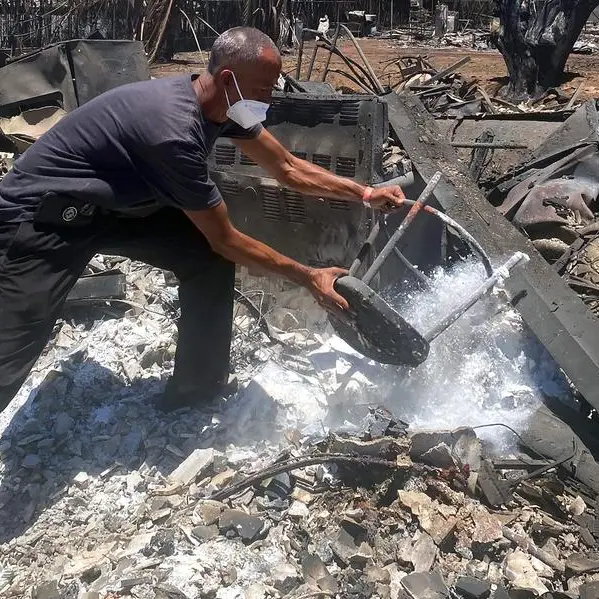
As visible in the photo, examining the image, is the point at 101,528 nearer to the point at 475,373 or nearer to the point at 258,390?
the point at 258,390

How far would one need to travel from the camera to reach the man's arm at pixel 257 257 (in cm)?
271

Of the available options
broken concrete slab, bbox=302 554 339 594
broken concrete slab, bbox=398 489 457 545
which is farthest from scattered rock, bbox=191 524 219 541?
broken concrete slab, bbox=398 489 457 545

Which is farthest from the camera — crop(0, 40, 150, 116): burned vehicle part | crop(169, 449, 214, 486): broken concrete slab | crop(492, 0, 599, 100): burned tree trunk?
crop(492, 0, 599, 100): burned tree trunk

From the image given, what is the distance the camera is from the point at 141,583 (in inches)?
102

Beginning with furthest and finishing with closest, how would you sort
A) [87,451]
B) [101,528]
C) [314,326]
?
1. [314,326]
2. [87,451]
3. [101,528]

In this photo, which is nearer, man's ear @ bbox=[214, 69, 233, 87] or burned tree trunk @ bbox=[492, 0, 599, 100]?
man's ear @ bbox=[214, 69, 233, 87]

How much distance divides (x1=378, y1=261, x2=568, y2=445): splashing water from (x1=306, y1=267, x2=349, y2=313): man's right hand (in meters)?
0.98

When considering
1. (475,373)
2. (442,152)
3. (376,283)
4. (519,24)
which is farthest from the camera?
(519,24)

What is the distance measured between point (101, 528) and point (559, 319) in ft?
8.09

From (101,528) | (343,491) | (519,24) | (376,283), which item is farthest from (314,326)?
(519,24)

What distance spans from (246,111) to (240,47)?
0.83ft

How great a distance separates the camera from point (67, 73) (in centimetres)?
676

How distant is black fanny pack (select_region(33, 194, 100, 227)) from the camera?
2666 mm

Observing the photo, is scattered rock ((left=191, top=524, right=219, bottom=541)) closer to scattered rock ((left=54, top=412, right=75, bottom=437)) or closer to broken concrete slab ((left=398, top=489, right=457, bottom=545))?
broken concrete slab ((left=398, top=489, right=457, bottom=545))
